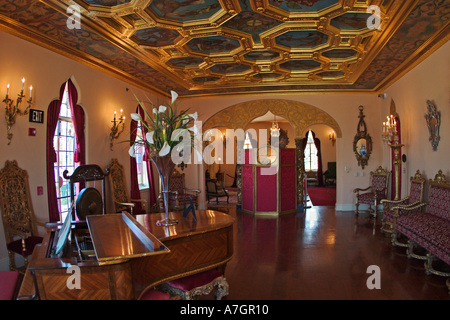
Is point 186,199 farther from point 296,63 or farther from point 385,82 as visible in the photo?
point 385,82

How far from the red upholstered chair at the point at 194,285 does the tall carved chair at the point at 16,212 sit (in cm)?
236

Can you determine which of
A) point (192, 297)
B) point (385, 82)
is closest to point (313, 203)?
point (385, 82)

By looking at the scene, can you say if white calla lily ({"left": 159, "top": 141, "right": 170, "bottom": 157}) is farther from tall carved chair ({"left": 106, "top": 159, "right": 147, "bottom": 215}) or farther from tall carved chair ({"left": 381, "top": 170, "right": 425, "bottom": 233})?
tall carved chair ({"left": 381, "top": 170, "right": 425, "bottom": 233})

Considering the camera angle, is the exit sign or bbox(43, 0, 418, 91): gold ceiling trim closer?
bbox(43, 0, 418, 91): gold ceiling trim

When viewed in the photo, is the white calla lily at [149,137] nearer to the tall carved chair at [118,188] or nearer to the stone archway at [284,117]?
the tall carved chair at [118,188]

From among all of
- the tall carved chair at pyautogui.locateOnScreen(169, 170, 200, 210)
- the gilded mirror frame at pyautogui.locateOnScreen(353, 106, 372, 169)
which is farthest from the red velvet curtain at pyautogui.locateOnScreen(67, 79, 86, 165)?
the gilded mirror frame at pyautogui.locateOnScreen(353, 106, 372, 169)

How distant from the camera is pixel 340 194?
930 cm

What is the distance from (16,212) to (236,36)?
4.43 m

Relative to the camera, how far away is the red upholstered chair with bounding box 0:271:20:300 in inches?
78.2

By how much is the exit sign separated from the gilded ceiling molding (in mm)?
5528

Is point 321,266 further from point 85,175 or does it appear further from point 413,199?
point 85,175

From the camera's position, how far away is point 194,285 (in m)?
2.51

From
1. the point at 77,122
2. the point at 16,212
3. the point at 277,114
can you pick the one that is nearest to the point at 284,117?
the point at 277,114
